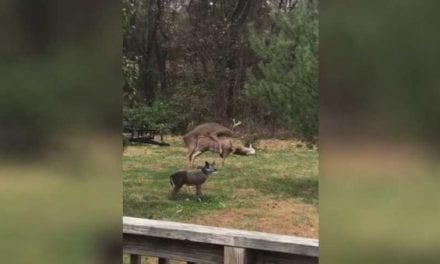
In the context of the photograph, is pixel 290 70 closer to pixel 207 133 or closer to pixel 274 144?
pixel 274 144

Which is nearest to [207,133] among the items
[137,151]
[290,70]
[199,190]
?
[199,190]

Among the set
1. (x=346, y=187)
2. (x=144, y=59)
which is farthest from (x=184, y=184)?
(x=346, y=187)

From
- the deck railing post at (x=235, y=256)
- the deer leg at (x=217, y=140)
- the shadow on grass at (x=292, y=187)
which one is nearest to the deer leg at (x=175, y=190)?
the deer leg at (x=217, y=140)

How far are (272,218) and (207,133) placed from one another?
25.1 inches

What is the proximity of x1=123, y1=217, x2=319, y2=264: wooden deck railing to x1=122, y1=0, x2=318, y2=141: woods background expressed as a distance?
2.10m

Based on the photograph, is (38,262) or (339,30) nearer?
(339,30)

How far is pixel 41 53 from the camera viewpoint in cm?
77

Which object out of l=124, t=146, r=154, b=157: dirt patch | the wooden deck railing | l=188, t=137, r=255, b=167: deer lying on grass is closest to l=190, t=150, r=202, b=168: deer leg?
l=188, t=137, r=255, b=167: deer lying on grass

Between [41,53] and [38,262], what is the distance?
11.2 inches

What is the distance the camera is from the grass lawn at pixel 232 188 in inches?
142

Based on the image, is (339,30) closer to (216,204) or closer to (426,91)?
(426,91)

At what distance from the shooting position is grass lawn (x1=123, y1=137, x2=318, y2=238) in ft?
11.8

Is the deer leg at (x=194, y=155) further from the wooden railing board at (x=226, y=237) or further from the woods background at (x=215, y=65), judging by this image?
Result: the wooden railing board at (x=226, y=237)

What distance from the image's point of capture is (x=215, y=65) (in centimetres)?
363
